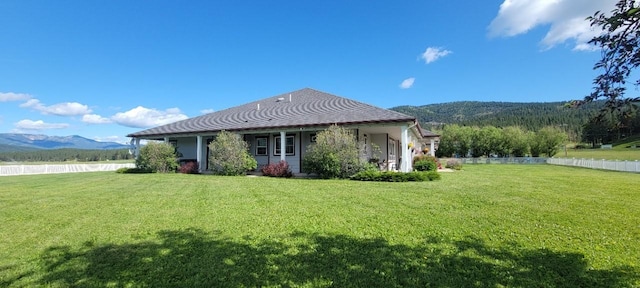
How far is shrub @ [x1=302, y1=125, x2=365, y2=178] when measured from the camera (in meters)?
13.4

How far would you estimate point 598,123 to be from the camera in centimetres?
281

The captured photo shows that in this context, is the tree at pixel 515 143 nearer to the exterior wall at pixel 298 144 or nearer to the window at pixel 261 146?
the exterior wall at pixel 298 144

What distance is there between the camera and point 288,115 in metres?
18.3

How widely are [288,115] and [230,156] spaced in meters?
4.37

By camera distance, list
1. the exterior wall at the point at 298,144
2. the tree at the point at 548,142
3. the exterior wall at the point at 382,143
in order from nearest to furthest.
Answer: the exterior wall at the point at 298,144 < the exterior wall at the point at 382,143 < the tree at the point at 548,142

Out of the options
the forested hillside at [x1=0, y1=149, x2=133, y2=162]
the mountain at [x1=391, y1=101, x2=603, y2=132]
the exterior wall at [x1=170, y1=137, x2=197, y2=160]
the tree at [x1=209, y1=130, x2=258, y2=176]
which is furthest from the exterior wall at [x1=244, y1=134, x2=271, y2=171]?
the mountain at [x1=391, y1=101, x2=603, y2=132]

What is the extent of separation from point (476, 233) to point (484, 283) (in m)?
1.78

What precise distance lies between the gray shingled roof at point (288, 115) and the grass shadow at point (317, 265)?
10.1m

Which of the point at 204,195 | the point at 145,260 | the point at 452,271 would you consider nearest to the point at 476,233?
the point at 452,271

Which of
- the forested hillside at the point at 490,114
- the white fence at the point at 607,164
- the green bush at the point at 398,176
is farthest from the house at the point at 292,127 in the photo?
the forested hillside at the point at 490,114

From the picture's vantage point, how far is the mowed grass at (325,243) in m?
3.33

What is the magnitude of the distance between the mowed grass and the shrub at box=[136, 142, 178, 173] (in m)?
10.9

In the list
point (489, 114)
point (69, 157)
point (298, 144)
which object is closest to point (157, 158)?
point (298, 144)

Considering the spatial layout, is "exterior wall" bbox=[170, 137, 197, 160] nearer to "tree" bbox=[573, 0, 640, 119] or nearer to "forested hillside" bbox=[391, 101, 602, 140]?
"tree" bbox=[573, 0, 640, 119]
